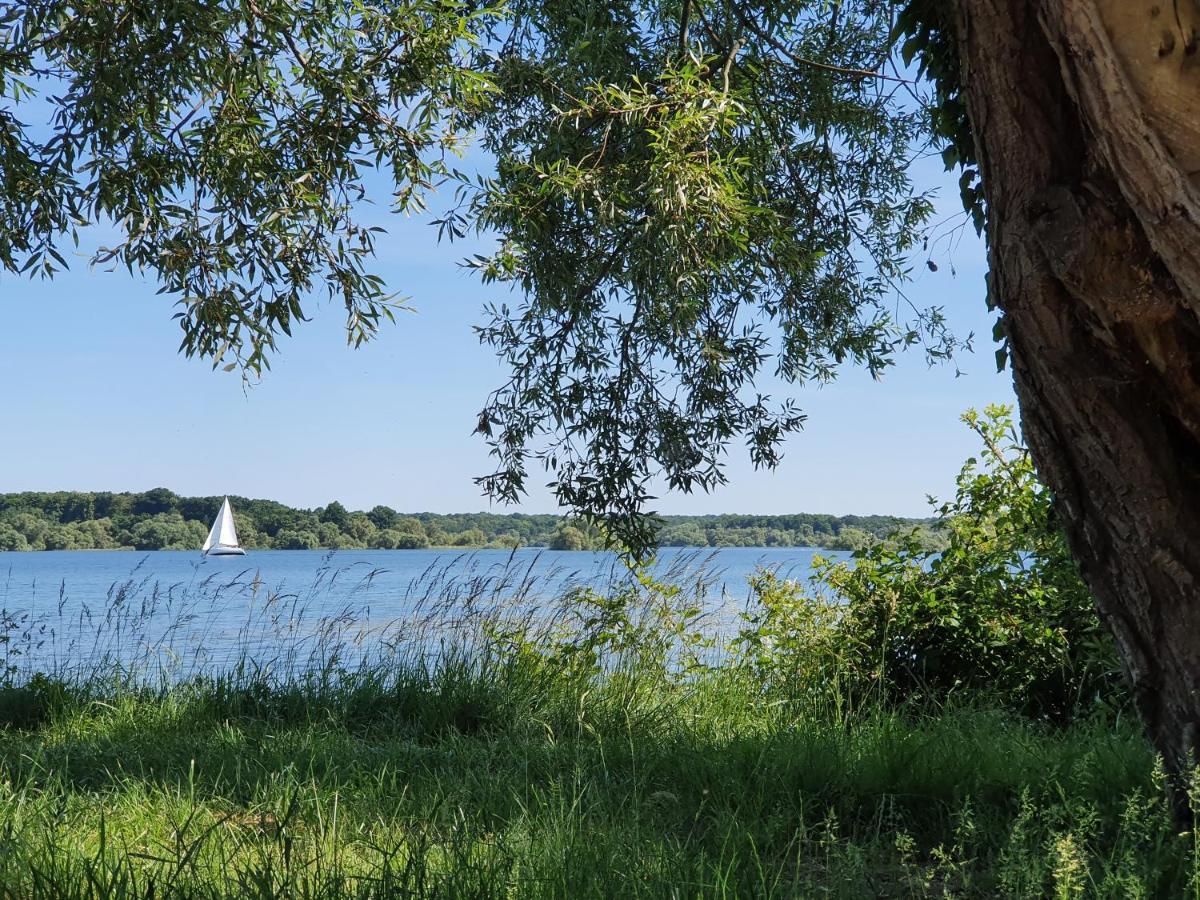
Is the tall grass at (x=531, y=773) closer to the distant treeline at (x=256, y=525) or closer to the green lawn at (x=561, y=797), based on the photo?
the green lawn at (x=561, y=797)

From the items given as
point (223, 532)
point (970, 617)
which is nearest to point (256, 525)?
point (223, 532)

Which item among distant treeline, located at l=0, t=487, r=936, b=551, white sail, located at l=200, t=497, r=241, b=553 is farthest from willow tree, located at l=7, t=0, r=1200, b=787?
white sail, located at l=200, t=497, r=241, b=553

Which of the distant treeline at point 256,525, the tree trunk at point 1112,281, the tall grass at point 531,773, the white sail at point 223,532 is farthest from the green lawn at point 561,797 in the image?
the white sail at point 223,532

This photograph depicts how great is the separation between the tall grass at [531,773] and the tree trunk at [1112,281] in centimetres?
63

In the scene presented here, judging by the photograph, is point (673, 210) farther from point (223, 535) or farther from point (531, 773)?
point (223, 535)

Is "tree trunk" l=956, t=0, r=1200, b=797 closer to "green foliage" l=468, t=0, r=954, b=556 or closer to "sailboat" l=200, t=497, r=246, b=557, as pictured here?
"green foliage" l=468, t=0, r=954, b=556

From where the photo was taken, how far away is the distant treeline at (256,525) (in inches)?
612

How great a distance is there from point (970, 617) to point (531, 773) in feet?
11.5

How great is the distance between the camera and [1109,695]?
5.78m

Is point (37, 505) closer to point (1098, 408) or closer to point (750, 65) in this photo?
point (750, 65)

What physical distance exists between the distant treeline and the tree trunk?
8.53m

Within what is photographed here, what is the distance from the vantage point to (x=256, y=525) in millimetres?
31547

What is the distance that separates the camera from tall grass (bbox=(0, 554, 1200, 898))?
273 centimetres

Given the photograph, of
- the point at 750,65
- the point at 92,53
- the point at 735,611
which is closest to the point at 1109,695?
the point at 735,611
